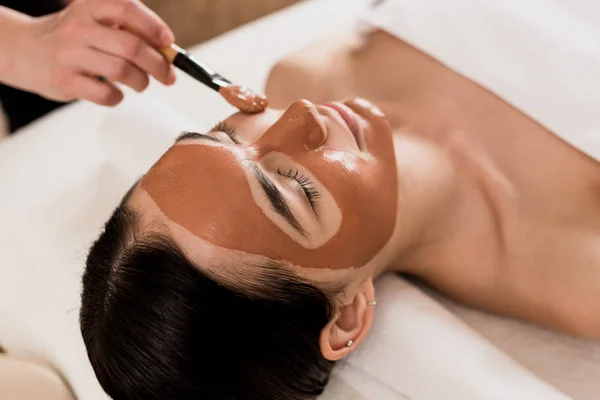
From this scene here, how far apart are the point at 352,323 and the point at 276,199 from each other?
0.23 metres

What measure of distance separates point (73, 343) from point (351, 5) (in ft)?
3.15

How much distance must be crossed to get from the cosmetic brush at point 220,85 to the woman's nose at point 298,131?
79mm

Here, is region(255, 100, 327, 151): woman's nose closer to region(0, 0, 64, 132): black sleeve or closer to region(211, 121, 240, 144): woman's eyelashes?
region(211, 121, 240, 144): woman's eyelashes

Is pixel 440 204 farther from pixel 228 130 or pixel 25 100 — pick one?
pixel 25 100

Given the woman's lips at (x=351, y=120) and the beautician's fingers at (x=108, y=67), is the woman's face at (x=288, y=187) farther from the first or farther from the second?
the beautician's fingers at (x=108, y=67)

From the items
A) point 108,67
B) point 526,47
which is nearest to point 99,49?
point 108,67

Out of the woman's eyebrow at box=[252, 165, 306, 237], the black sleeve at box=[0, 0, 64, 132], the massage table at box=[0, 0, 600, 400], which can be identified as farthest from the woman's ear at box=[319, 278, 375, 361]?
the black sleeve at box=[0, 0, 64, 132]

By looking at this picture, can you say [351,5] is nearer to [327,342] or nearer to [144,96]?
[144,96]

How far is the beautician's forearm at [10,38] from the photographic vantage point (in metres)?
1.00

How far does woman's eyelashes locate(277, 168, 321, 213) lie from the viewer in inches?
30.0

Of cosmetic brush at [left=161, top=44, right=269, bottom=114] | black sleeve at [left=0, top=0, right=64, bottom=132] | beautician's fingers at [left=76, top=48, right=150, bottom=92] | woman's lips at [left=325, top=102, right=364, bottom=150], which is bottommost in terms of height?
black sleeve at [left=0, top=0, right=64, bottom=132]

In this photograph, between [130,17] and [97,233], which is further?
[97,233]

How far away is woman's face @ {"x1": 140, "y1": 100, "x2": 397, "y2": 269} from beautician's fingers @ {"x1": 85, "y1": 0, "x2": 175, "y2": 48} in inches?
7.4

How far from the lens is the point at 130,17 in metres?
0.89
